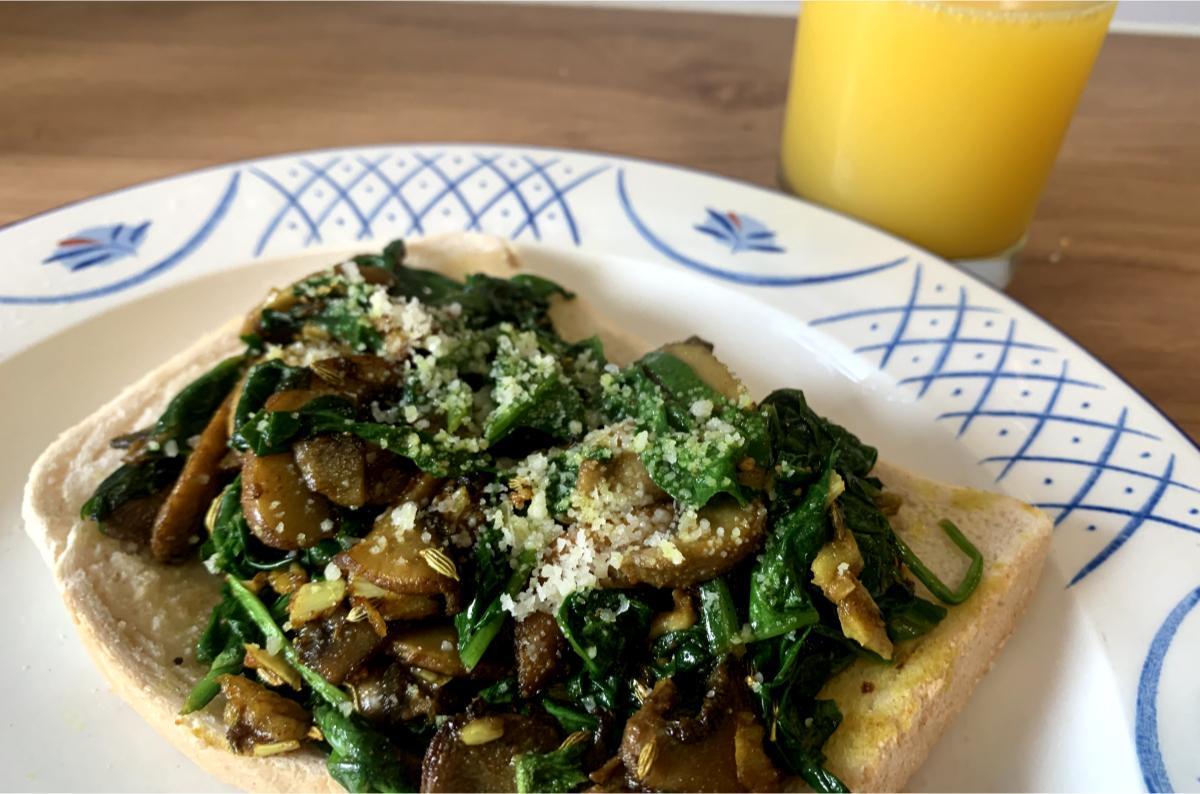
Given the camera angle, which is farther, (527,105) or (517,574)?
(527,105)

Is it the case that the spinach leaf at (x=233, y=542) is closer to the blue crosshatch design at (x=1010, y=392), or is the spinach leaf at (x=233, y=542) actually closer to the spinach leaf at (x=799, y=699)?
the spinach leaf at (x=799, y=699)

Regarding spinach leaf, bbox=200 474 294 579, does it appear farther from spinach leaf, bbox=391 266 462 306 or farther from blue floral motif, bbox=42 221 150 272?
blue floral motif, bbox=42 221 150 272

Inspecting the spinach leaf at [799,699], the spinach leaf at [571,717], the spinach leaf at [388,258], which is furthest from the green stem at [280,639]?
the spinach leaf at [388,258]

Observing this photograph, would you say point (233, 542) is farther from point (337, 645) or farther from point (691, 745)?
point (691, 745)

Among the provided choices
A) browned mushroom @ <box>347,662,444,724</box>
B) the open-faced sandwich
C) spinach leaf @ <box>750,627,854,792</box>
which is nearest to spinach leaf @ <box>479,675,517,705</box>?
the open-faced sandwich

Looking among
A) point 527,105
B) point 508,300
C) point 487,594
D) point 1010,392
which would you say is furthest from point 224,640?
point 527,105

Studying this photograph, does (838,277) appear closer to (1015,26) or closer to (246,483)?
(1015,26)
